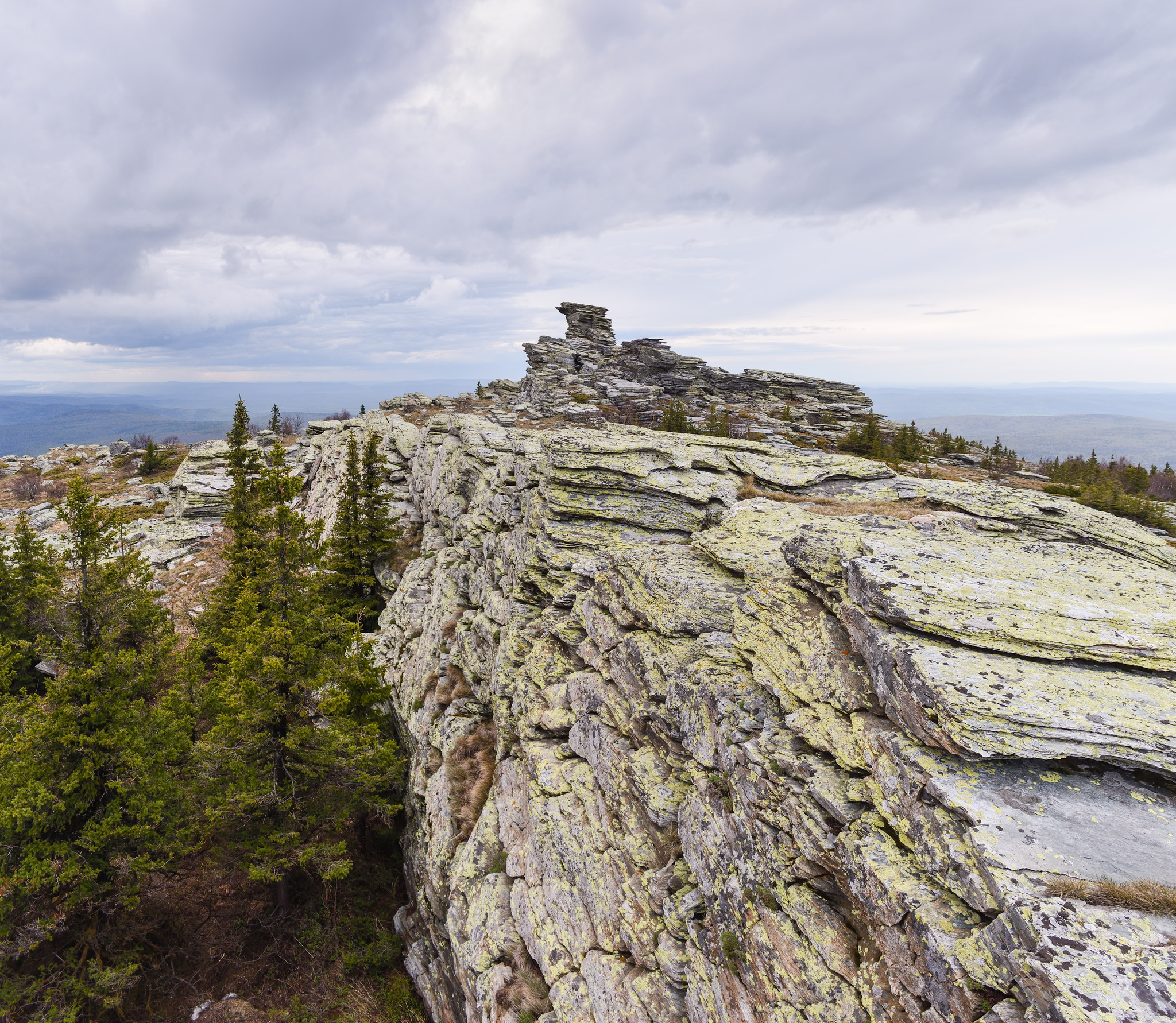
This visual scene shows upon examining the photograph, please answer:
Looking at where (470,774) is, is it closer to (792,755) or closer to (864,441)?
(792,755)

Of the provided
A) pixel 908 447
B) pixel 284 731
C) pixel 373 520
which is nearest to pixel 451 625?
pixel 284 731

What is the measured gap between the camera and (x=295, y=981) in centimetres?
2039

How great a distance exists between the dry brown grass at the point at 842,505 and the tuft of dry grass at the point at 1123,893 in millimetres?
12300

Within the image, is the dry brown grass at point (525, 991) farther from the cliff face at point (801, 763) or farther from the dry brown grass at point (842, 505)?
the dry brown grass at point (842, 505)

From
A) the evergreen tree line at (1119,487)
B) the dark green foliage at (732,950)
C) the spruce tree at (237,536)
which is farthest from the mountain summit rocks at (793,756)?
the evergreen tree line at (1119,487)

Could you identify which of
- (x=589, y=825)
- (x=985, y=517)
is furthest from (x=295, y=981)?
(x=985, y=517)

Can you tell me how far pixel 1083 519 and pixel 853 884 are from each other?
53.9ft

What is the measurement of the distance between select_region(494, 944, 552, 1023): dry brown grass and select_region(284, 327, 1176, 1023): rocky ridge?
61 millimetres

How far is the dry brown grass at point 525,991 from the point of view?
1299 centimetres

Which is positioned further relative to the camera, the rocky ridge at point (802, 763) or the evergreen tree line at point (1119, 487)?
the evergreen tree line at point (1119, 487)

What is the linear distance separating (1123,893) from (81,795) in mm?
27311

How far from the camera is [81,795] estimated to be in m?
17.8

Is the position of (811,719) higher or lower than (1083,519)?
lower

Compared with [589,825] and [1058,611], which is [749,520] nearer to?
[1058,611]
